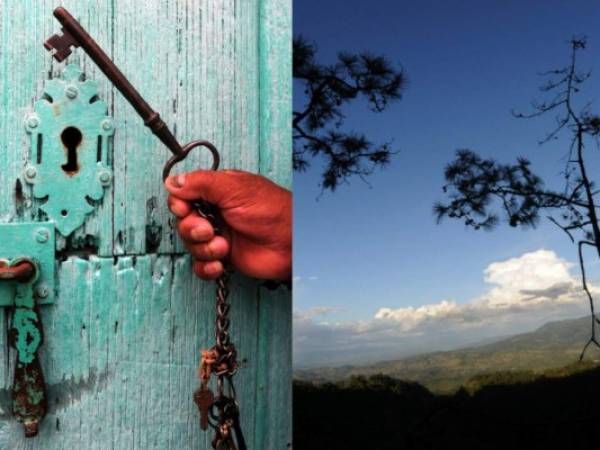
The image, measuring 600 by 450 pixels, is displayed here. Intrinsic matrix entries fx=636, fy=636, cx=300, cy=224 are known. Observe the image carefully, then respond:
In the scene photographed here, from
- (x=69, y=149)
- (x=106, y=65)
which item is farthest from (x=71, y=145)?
(x=106, y=65)

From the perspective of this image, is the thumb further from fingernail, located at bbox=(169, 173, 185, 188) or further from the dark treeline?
the dark treeline

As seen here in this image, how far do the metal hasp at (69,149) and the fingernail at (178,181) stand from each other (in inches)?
4.6

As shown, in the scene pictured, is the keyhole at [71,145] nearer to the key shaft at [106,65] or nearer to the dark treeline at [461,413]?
the key shaft at [106,65]

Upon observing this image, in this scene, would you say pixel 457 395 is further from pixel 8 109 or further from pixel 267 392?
pixel 8 109

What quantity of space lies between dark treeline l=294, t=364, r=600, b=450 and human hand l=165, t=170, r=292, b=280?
0.23 metres

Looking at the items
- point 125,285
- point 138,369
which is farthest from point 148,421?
point 125,285

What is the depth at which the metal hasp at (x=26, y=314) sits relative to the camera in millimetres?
803

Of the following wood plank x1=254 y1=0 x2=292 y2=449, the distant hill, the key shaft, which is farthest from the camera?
wood plank x1=254 y1=0 x2=292 y2=449

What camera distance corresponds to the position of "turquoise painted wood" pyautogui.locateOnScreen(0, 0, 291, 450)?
2.72 feet

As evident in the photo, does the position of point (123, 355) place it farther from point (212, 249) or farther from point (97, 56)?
point (97, 56)

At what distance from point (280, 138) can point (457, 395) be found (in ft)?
1.53

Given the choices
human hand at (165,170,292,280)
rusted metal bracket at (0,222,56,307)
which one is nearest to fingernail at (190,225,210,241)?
human hand at (165,170,292,280)

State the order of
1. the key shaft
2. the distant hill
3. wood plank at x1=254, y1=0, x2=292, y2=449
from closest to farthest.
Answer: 1. the distant hill
2. the key shaft
3. wood plank at x1=254, y1=0, x2=292, y2=449

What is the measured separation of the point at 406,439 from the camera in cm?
54
